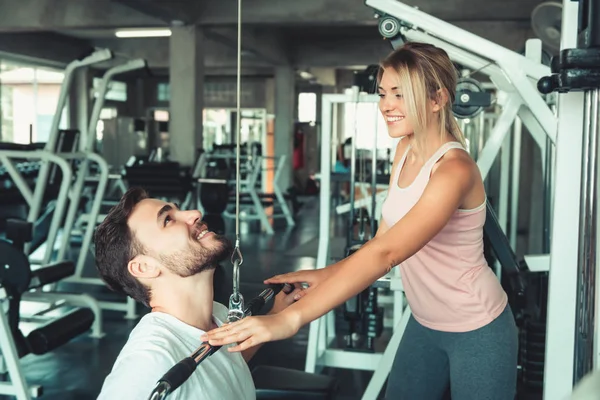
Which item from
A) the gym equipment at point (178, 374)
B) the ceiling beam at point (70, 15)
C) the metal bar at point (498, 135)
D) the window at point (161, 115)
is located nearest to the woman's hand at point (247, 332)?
the gym equipment at point (178, 374)

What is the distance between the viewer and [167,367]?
110 cm

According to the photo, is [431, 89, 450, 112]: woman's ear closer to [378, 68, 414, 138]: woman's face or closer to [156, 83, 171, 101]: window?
[378, 68, 414, 138]: woman's face

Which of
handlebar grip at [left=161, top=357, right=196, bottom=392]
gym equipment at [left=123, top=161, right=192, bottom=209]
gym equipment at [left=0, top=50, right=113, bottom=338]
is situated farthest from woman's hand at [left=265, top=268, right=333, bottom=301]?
gym equipment at [left=123, top=161, right=192, bottom=209]

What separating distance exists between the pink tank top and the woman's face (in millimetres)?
121

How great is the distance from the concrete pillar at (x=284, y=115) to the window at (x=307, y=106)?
3882 millimetres

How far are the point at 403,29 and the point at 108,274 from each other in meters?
1.35

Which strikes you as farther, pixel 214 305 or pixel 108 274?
pixel 214 305

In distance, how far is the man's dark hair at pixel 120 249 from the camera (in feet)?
4.32

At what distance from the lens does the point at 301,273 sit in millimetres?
1392

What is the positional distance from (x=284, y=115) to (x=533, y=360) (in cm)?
926

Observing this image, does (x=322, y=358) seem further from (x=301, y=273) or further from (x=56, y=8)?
(x=56, y=8)

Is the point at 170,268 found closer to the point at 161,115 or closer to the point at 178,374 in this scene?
the point at 178,374

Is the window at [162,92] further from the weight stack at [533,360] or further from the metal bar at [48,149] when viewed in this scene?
the weight stack at [533,360]

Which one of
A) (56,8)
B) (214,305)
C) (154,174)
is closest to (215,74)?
(56,8)
